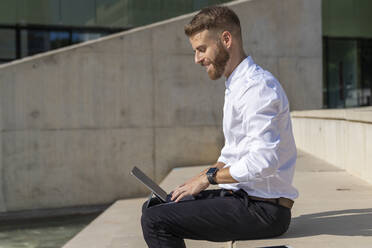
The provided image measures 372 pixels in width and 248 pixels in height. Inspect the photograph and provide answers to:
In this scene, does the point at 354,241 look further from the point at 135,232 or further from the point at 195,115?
the point at 195,115

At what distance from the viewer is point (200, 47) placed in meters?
2.28

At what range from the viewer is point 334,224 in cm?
300

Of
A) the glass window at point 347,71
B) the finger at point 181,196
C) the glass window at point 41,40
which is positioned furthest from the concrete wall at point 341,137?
the glass window at point 41,40

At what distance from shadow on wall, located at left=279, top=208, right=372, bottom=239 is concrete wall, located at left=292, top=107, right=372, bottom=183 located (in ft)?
5.43

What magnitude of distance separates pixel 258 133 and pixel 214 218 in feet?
1.78

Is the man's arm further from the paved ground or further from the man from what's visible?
the paved ground

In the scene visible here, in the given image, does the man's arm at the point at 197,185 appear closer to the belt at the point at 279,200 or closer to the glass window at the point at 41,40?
the belt at the point at 279,200

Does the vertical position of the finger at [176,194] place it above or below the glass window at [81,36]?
below

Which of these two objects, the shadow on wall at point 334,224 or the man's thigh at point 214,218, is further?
the shadow on wall at point 334,224

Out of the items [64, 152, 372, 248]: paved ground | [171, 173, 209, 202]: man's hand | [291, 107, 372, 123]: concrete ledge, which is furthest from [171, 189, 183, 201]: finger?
[291, 107, 372, 123]: concrete ledge

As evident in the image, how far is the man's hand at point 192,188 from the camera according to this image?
224cm

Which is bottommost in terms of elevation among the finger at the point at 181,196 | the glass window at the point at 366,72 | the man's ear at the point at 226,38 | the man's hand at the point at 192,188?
the finger at the point at 181,196

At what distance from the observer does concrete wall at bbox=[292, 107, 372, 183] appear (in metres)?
4.94

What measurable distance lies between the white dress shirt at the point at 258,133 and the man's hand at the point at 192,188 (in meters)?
0.17
